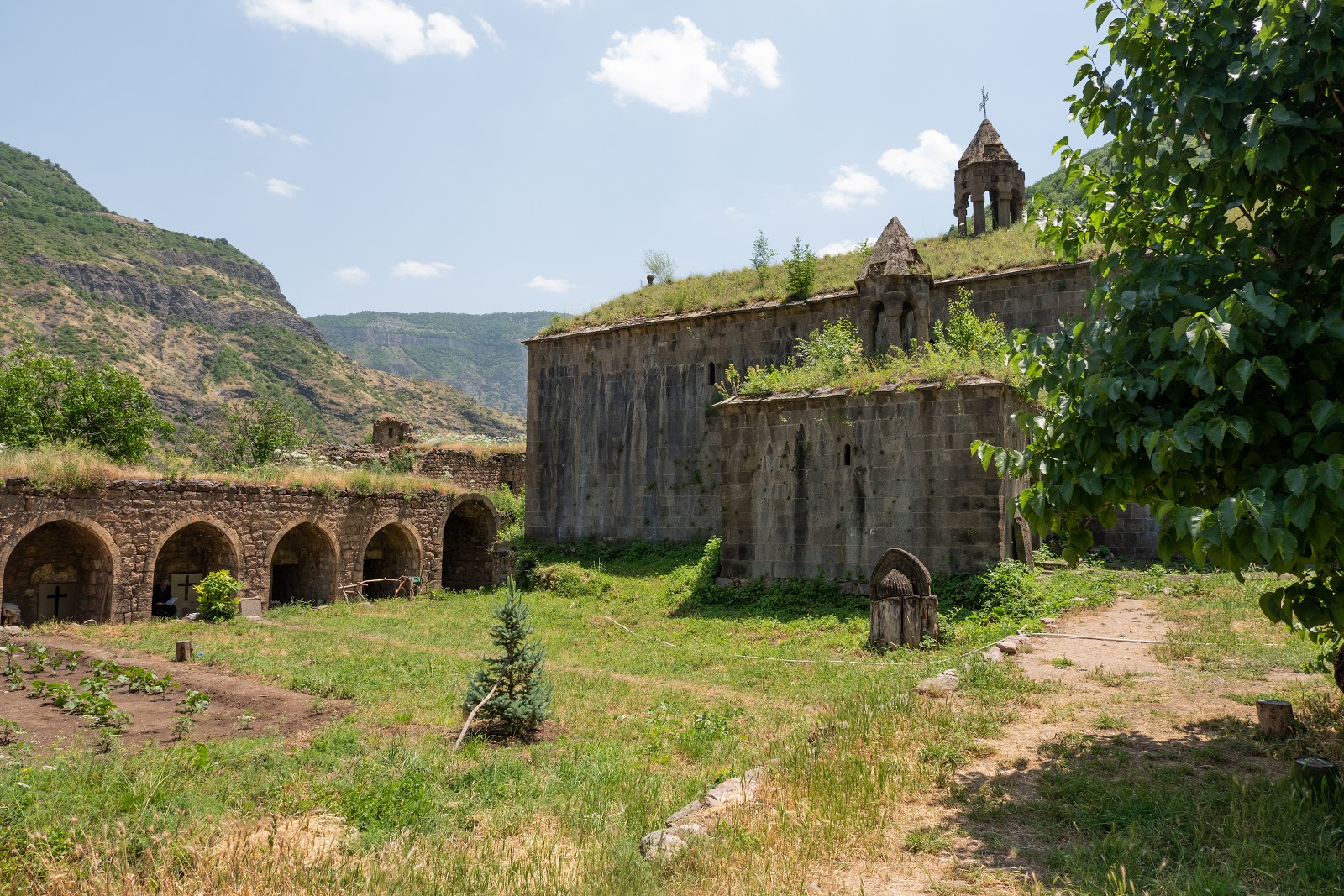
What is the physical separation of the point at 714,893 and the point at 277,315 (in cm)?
8927

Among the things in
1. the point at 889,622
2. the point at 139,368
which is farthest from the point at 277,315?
the point at 889,622

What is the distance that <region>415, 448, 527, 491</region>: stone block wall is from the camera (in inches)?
1148

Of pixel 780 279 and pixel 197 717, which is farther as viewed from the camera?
pixel 780 279

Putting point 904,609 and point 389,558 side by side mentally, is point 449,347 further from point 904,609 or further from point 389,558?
point 904,609

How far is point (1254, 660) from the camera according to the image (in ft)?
27.2

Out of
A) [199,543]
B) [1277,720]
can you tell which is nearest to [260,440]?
[199,543]

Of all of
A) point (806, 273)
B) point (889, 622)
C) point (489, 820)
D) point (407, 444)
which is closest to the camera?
point (489, 820)

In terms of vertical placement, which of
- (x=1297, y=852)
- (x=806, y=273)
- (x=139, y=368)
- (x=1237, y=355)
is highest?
(x=139, y=368)

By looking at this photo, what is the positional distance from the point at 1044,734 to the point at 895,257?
12.1 m

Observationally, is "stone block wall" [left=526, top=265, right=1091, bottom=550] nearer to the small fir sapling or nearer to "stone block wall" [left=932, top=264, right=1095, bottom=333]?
"stone block wall" [left=932, top=264, right=1095, bottom=333]

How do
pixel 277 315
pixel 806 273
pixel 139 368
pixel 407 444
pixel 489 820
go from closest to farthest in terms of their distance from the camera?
1. pixel 489 820
2. pixel 806 273
3. pixel 407 444
4. pixel 139 368
5. pixel 277 315

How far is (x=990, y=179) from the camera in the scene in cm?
2344

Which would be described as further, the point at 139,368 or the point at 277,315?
the point at 277,315

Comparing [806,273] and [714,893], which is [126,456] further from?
[714,893]
